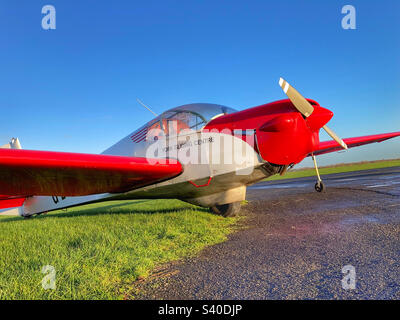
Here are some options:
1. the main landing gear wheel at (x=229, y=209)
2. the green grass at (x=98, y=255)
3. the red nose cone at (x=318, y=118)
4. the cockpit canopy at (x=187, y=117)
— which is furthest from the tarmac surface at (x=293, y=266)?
the cockpit canopy at (x=187, y=117)

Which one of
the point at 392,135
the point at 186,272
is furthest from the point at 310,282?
the point at 392,135

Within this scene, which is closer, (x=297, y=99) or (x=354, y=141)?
(x=297, y=99)

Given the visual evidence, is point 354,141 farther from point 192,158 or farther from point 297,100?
point 192,158

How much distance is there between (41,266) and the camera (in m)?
2.64

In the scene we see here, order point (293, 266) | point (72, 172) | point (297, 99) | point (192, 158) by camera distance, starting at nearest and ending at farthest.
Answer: point (293, 266)
point (72, 172)
point (297, 99)
point (192, 158)

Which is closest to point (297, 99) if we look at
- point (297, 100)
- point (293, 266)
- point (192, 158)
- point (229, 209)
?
point (297, 100)

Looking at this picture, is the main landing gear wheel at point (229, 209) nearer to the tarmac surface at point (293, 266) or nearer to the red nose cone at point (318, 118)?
the tarmac surface at point (293, 266)

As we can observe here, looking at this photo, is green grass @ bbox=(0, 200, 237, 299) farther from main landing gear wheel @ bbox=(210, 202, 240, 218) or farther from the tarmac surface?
main landing gear wheel @ bbox=(210, 202, 240, 218)

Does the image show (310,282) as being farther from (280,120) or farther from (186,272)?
(280,120)

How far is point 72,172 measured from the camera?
132 inches

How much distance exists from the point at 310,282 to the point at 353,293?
34cm

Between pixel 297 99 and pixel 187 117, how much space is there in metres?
2.13

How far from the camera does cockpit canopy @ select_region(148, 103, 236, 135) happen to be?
4504 millimetres
